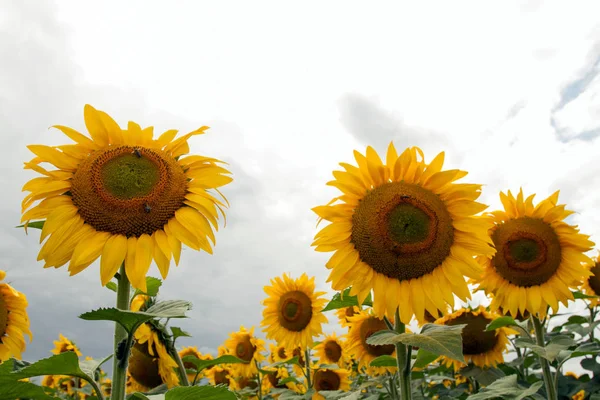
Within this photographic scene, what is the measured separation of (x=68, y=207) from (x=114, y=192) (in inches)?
12.2

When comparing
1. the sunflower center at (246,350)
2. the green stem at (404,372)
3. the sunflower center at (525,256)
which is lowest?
the green stem at (404,372)

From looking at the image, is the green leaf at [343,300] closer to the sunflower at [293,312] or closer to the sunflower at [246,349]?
the sunflower at [293,312]

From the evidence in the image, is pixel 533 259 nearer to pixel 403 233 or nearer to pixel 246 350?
pixel 403 233

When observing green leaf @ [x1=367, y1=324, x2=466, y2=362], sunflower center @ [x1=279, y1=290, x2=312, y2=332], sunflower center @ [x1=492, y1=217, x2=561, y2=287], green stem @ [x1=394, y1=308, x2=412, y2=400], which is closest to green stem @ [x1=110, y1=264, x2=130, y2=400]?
green leaf @ [x1=367, y1=324, x2=466, y2=362]

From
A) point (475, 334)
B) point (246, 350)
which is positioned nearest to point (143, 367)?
point (246, 350)

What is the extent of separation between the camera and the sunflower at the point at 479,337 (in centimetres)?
655

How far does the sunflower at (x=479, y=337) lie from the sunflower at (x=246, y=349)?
4048mm

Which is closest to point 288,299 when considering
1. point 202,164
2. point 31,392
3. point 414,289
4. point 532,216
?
point 532,216

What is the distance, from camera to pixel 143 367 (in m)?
5.70

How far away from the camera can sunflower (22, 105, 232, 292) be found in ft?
9.23

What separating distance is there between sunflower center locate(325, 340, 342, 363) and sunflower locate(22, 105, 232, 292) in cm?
688

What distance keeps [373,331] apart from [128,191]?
16.1ft

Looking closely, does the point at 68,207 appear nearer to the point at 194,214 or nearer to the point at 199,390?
the point at 194,214

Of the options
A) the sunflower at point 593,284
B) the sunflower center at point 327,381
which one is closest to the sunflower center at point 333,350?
the sunflower center at point 327,381
